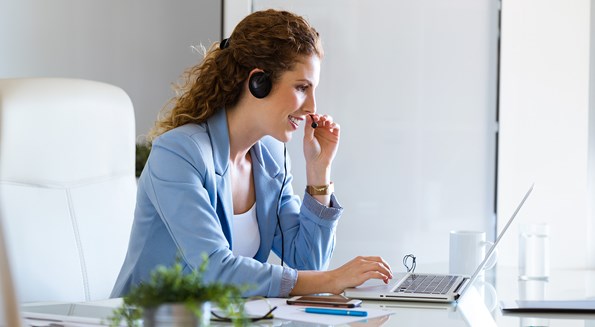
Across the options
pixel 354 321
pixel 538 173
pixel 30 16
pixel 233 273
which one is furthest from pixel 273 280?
pixel 30 16

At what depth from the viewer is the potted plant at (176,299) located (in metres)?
0.69

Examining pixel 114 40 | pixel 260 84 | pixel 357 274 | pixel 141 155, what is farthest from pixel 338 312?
pixel 114 40

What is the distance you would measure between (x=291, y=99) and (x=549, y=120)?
1151 millimetres

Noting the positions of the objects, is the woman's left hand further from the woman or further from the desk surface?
the desk surface

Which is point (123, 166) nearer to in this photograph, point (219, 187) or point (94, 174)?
point (94, 174)

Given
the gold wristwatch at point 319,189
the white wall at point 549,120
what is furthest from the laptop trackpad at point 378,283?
the white wall at point 549,120

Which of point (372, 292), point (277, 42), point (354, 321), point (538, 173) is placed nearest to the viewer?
point (354, 321)

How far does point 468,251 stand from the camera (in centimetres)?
200

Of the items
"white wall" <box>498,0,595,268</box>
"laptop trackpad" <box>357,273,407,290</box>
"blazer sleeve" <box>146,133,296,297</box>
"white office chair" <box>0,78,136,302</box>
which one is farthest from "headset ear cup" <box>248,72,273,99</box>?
"white wall" <box>498,0,595,268</box>

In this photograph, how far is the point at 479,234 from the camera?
198 cm

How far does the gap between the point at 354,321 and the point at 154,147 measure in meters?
0.69

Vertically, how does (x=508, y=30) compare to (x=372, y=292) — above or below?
above

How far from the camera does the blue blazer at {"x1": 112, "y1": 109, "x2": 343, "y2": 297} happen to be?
5.46 feet

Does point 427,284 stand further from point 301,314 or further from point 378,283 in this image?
point 301,314
